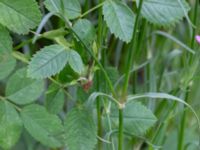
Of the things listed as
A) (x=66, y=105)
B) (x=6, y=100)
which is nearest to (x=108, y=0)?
(x=6, y=100)

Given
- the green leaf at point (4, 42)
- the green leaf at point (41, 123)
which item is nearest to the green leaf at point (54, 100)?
the green leaf at point (41, 123)

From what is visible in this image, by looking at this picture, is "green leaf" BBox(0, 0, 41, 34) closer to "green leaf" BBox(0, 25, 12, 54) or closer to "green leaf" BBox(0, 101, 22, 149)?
"green leaf" BBox(0, 25, 12, 54)

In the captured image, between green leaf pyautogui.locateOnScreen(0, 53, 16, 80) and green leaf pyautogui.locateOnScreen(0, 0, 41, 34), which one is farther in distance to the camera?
green leaf pyautogui.locateOnScreen(0, 53, 16, 80)

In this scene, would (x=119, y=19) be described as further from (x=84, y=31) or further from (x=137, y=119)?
(x=137, y=119)

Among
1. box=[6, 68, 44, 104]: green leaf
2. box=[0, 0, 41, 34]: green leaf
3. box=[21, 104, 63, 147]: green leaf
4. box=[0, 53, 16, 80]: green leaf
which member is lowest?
box=[21, 104, 63, 147]: green leaf

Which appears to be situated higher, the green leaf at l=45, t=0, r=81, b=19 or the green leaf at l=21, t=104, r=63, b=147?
the green leaf at l=45, t=0, r=81, b=19

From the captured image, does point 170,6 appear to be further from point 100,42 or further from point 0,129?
point 0,129

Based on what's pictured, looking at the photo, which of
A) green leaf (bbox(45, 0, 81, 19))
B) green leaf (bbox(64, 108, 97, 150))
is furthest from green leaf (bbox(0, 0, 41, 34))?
green leaf (bbox(64, 108, 97, 150))
